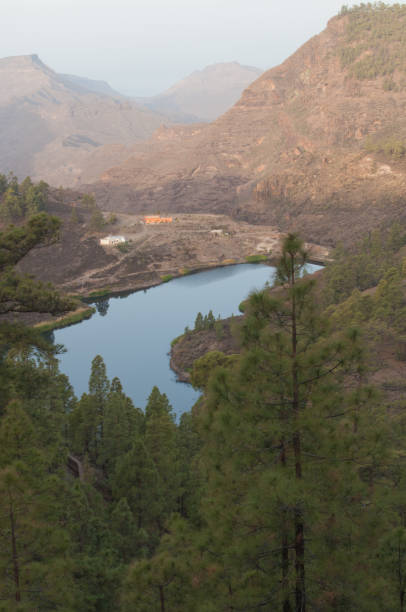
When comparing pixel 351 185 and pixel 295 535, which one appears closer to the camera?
pixel 295 535

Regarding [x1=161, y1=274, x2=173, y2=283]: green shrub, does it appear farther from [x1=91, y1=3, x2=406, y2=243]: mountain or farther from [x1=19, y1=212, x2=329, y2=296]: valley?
[x1=91, y1=3, x2=406, y2=243]: mountain

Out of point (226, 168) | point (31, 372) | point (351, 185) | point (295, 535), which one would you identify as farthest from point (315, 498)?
point (226, 168)

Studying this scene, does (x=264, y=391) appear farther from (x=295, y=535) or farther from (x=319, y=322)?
(x=295, y=535)

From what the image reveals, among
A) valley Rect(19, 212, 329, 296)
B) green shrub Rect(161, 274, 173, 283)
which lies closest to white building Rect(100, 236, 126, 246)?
valley Rect(19, 212, 329, 296)

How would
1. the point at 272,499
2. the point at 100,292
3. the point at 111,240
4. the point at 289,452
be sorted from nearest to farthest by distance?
1. the point at 272,499
2. the point at 289,452
3. the point at 100,292
4. the point at 111,240

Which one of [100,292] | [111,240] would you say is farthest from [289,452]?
[111,240]

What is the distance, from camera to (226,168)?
198 metres

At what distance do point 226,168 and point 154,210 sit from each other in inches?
1438

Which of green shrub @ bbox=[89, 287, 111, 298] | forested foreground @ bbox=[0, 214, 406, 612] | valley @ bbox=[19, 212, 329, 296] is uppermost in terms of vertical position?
valley @ bbox=[19, 212, 329, 296]

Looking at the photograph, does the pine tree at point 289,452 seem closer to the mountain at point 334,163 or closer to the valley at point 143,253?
the valley at point 143,253

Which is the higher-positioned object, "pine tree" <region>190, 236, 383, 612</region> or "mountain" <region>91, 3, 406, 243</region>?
"mountain" <region>91, 3, 406, 243</region>

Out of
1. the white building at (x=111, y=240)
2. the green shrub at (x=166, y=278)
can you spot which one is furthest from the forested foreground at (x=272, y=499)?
the white building at (x=111, y=240)

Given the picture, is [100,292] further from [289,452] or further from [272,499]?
[272,499]

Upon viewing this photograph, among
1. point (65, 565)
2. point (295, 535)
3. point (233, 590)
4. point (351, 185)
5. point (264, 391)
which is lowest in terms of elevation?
point (233, 590)
